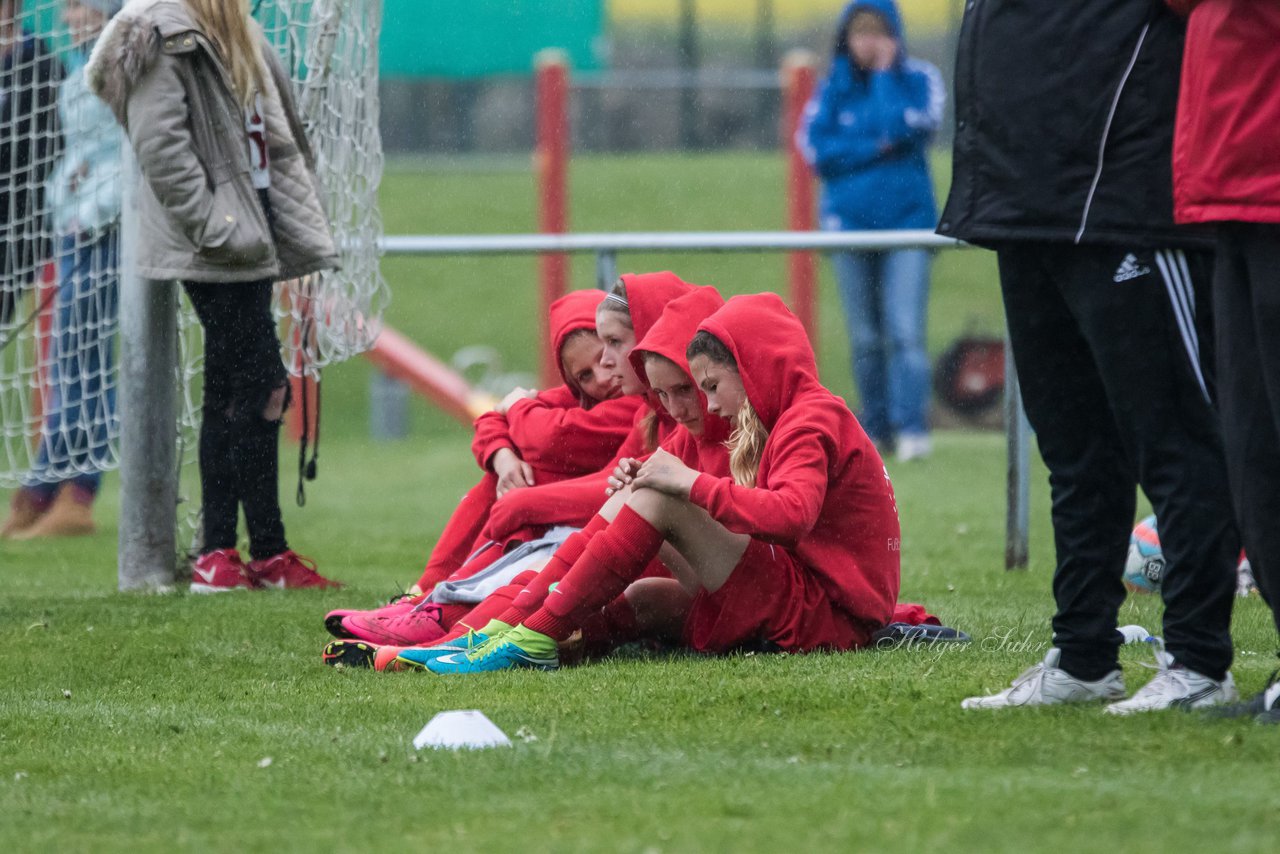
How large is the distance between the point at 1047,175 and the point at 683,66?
1718 centimetres

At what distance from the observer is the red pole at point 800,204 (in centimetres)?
1254

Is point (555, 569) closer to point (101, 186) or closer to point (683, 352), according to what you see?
point (683, 352)

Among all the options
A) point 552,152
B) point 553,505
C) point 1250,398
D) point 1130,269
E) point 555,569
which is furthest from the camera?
point 552,152

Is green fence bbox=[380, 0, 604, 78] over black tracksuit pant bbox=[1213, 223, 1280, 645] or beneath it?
over

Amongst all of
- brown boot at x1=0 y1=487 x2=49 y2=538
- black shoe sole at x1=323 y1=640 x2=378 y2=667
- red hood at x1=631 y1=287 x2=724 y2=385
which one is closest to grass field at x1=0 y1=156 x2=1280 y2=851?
black shoe sole at x1=323 y1=640 x2=378 y2=667

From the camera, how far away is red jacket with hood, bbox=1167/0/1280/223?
327cm

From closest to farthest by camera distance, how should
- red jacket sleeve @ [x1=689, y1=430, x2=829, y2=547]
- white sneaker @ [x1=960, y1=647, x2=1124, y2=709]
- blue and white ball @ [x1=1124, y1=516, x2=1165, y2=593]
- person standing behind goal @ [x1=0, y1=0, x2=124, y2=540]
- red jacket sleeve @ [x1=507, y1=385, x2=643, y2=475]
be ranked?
1. white sneaker @ [x1=960, y1=647, x2=1124, y2=709]
2. red jacket sleeve @ [x1=689, y1=430, x2=829, y2=547]
3. red jacket sleeve @ [x1=507, y1=385, x2=643, y2=475]
4. blue and white ball @ [x1=1124, y1=516, x2=1165, y2=593]
5. person standing behind goal @ [x1=0, y1=0, x2=124, y2=540]

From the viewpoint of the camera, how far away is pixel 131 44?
5.78 m

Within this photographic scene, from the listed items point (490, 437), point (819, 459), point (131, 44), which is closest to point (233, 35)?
point (131, 44)

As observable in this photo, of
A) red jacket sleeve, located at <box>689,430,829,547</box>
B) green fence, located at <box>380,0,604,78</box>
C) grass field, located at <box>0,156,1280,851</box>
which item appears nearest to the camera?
grass field, located at <box>0,156,1280,851</box>

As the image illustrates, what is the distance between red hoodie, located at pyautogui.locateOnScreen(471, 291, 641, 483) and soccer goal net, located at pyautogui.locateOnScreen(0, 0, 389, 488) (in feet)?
4.79

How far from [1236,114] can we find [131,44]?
12.3ft

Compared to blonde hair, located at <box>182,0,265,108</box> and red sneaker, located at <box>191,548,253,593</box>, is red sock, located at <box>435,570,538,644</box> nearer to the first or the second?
red sneaker, located at <box>191,548,253,593</box>

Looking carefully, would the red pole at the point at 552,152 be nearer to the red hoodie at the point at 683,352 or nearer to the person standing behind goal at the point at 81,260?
the person standing behind goal at the point at 81,260
